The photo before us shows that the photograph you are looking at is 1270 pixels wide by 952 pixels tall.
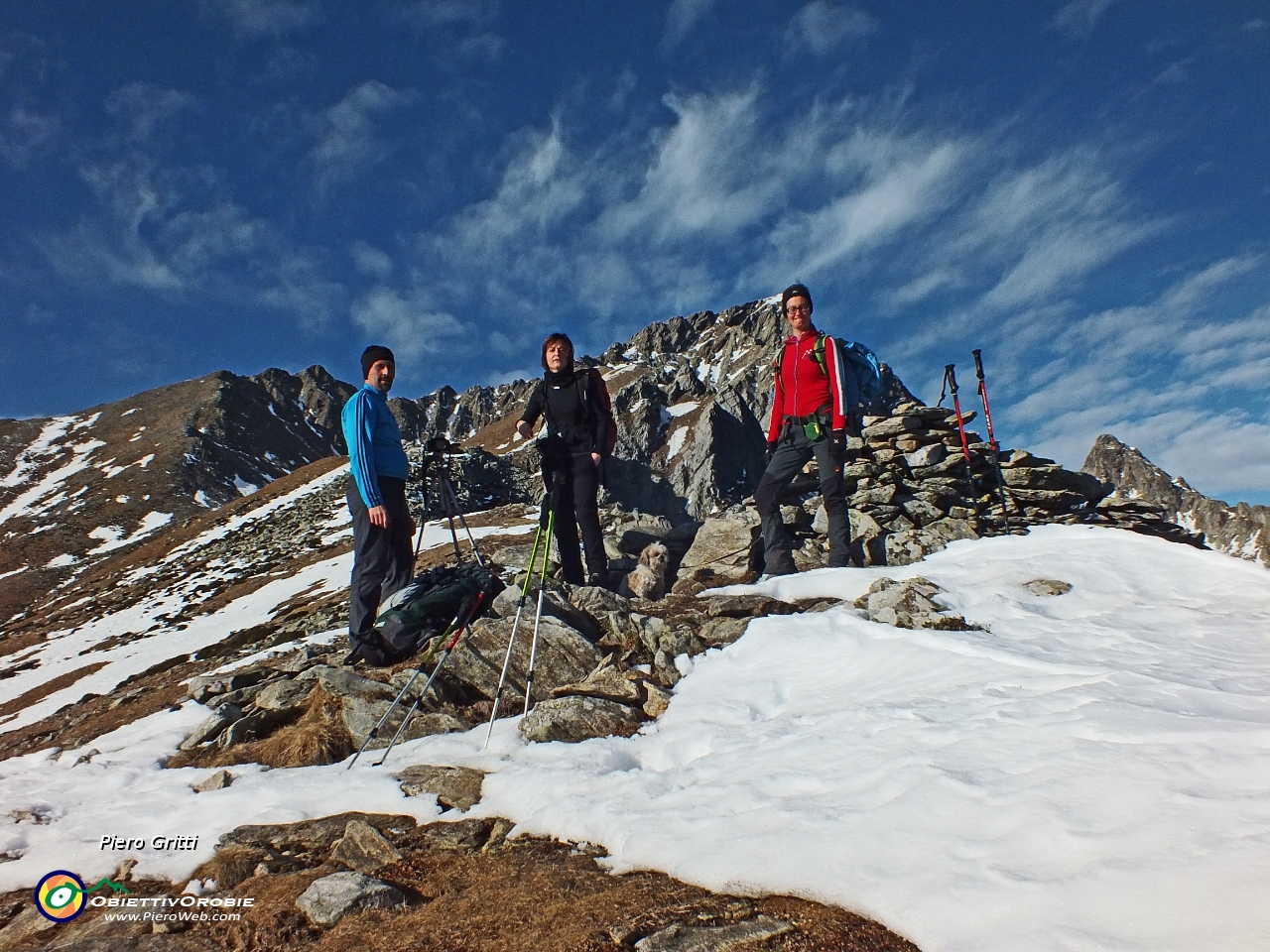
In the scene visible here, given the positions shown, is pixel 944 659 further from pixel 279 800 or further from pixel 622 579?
pixel 622 579

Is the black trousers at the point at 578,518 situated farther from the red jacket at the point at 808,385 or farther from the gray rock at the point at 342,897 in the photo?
the gray rock at the point at 342,897

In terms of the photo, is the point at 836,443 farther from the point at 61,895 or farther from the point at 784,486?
the point at 61,895

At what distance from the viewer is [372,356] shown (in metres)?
7.99

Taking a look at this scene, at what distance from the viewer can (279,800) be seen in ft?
15.9

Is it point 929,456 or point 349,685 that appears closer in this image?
point 349,685

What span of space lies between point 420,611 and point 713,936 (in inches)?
200

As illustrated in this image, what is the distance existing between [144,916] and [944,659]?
19.1 feet

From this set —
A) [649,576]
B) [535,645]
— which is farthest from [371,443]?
[649,576]

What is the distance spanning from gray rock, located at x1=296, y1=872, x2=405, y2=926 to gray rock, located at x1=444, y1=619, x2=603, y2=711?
315 cm

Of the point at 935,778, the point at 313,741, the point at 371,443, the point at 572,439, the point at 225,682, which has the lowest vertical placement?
the point at 313,741

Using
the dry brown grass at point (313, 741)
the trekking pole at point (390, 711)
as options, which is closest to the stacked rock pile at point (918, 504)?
the trekking pole at point (390, 711)

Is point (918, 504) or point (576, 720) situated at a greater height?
point (918, 504)

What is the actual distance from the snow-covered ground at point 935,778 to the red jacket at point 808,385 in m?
3.18

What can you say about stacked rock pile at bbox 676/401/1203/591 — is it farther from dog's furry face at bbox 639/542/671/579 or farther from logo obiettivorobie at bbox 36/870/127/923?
logo obiettivorobie at bbox 36/870/127/923
